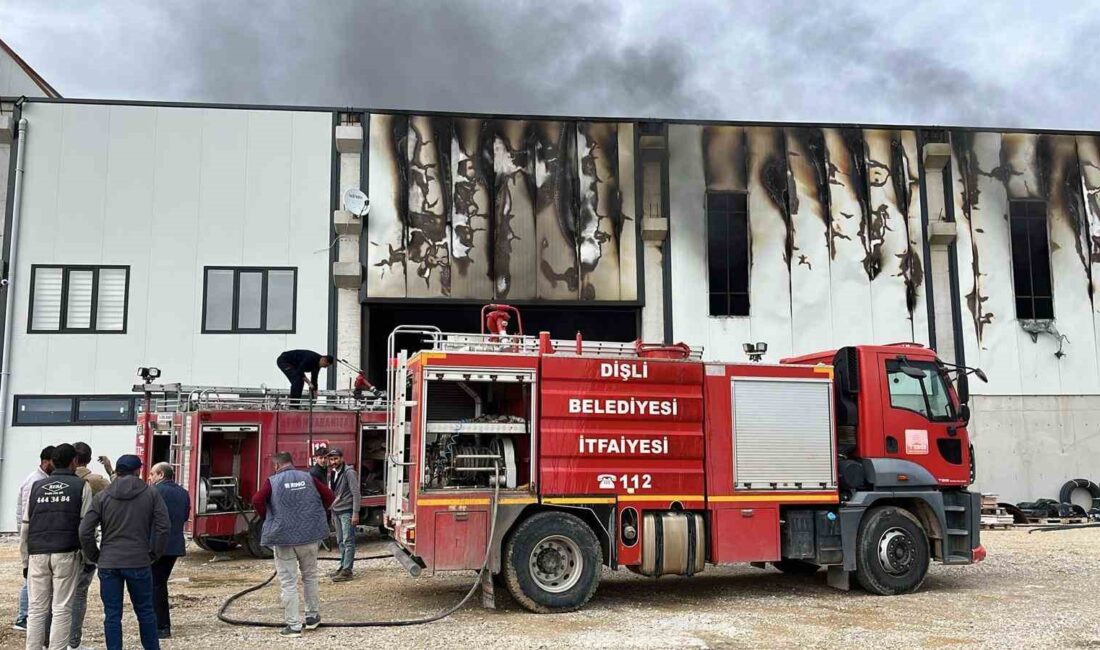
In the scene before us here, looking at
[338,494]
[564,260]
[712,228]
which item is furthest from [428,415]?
[712,228]

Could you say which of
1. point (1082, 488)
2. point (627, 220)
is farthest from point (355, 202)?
point (1082, 488)

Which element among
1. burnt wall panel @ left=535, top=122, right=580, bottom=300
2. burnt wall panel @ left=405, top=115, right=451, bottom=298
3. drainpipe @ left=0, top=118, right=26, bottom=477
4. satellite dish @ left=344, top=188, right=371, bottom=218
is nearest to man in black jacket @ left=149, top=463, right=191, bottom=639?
burnt wall panel @ left=405, top=115, right=451, bottom=298

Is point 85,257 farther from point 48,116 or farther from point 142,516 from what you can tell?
point 142,516

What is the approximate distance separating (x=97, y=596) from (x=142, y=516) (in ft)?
14.7

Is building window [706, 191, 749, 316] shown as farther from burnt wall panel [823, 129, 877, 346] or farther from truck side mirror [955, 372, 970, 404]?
truck side mirror [955, 372, 970, 404]

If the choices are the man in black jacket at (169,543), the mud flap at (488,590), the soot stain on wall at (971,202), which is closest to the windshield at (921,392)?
the mud flap at (488,590)

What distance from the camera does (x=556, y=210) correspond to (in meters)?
21.3

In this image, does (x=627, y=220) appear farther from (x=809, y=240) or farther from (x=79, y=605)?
(x=79, y=605)

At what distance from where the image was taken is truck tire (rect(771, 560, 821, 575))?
12734 mm

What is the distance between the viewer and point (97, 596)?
11242mm

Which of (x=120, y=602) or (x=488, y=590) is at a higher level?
(x=120, y=602)

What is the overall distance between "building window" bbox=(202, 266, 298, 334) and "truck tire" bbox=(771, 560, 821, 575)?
12197mm

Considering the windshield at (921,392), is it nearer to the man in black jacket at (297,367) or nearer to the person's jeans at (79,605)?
the man in black jacket at (297,367)

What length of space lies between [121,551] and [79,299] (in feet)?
47.5
